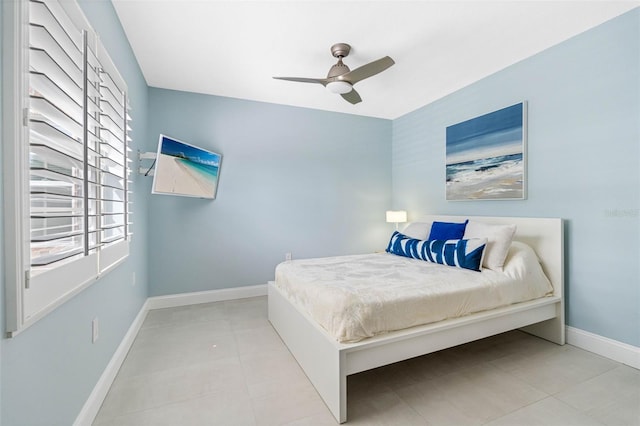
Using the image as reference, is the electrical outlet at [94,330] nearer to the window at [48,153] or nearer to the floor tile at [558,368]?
the window at [48,153]

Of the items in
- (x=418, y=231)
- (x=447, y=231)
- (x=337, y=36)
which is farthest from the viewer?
(x=418, y=231)

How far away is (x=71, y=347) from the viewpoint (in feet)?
4.42

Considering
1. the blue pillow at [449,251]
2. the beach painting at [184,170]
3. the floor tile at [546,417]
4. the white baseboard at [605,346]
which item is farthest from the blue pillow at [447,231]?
the beach painting at [184,170]

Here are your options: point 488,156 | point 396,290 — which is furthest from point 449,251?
point 488,156

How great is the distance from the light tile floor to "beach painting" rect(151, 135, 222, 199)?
149 centimetres

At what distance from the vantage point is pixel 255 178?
3.88m

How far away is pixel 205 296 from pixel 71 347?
2337 millimetres

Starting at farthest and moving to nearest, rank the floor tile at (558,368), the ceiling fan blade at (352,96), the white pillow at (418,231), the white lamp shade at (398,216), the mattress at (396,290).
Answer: the white lamp shade at (398,216), the white pillow at (418,231), the ceiling fan blade at (352,96), the floor tile at (558,368), the mattress at (396,290)

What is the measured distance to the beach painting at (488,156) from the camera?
113 inches

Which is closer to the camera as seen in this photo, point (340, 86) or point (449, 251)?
point (340, 86)

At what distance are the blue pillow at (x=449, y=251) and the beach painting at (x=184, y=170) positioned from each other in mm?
2386

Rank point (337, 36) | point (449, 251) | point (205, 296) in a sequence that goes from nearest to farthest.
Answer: point (337, 36) < point (449, 251) < point (205, 296)

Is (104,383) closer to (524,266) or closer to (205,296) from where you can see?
(205,296)

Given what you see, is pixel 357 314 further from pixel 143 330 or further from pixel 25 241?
pixel 143 330
